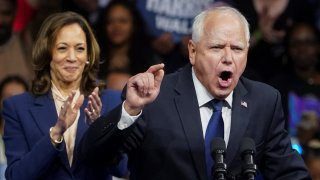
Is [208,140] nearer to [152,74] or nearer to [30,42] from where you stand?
[152,74]

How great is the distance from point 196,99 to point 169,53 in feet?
10.7

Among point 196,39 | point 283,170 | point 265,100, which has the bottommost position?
point 283,170

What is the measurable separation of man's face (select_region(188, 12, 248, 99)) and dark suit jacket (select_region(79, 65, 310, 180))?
0.11 metres

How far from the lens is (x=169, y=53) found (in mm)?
6930

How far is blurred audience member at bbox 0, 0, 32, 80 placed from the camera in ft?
22.1

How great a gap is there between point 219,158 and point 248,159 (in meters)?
0.11

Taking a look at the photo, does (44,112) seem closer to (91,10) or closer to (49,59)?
(49,59)

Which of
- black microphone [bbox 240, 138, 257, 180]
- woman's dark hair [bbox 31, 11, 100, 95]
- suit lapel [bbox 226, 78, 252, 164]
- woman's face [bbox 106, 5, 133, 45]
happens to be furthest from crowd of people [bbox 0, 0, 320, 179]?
black microphone [bbox 240, 138, 257, 180]

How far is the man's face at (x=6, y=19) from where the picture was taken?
22.3 feet

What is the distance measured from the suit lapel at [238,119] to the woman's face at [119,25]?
318cm

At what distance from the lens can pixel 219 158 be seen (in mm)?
3162

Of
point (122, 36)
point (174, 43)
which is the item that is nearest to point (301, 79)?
point (174, 43)

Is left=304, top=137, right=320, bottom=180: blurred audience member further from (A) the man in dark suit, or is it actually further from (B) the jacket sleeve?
(B) the jacket sleeve

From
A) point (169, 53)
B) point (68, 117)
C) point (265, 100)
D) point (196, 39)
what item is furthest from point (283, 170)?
point (169, 53)
